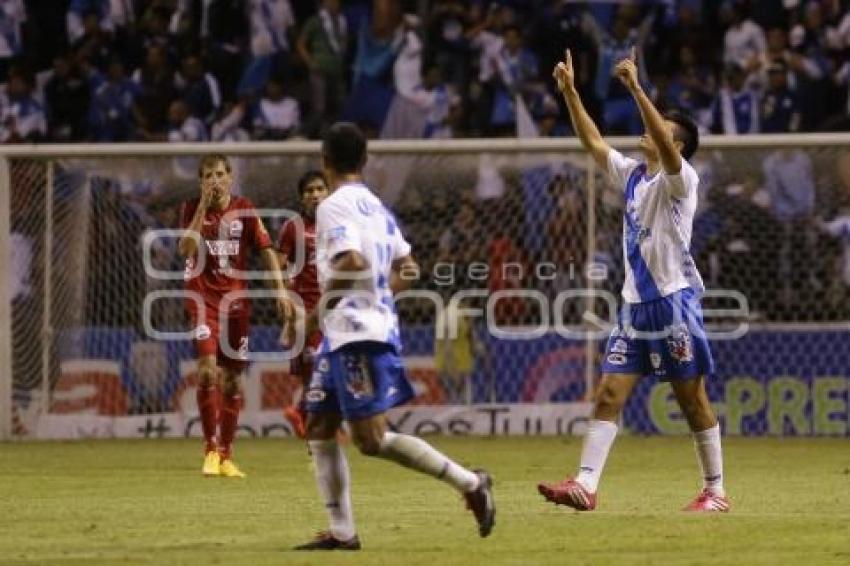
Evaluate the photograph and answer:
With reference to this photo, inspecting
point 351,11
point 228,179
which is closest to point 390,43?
point 351,11

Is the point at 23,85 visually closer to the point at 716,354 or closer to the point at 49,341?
the point at 49,341

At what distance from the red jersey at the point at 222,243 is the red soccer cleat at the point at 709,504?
474 centimetres

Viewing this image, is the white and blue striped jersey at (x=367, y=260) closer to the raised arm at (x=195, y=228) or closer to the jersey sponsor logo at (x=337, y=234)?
the jersey sponsor logo at (x=337, y=234)

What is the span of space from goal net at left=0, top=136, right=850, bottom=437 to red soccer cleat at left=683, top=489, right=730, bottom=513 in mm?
7625

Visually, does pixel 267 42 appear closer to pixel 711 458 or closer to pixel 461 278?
pixel 461 278

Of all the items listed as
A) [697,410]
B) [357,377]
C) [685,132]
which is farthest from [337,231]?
[697,410]

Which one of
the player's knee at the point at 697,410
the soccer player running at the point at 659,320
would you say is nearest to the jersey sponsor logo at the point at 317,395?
the soccer player running at the point at 659,320

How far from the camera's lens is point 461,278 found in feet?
62.9

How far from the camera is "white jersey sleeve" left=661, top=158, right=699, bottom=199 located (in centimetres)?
1066

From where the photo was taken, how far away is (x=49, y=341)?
752 inches

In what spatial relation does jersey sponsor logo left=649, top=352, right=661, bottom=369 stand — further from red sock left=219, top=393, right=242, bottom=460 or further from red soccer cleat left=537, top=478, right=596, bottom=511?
red sock left=219, top=393, right=242, bottom=460

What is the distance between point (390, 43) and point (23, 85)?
412 cm

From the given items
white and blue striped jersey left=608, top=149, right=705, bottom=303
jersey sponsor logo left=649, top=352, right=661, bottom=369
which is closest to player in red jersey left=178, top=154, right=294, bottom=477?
white and blue striped jersey left=608, top=149, right=705, bottom=303

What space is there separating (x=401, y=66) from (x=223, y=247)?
7787 millimetres
